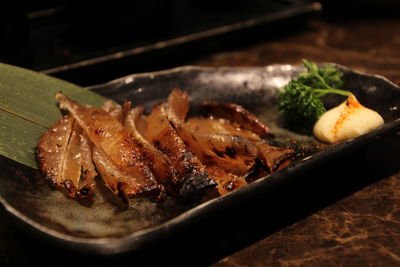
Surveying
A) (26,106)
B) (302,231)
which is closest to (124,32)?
(26,106)

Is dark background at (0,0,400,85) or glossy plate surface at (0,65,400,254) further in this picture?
dark background at (0,0,400,85)

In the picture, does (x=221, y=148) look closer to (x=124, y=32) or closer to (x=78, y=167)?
(x=78, y=167)

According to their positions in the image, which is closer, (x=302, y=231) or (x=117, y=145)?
(x=302, y=231)

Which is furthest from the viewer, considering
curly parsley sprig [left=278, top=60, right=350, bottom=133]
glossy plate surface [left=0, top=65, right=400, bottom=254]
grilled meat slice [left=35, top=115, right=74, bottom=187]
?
curly parsley sprig [left=278, top=60, right=350, bottom=133]

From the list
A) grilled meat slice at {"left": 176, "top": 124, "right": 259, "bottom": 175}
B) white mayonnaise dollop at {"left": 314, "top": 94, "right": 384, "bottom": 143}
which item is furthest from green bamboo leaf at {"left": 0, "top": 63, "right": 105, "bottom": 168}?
white mayonnaise dollop at {"left": 314, "top": 94, "right": 384, "bottom": 143}

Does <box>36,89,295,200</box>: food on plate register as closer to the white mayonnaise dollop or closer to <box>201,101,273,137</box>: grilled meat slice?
<box>201,101,273,137</box>: grilled meat slice

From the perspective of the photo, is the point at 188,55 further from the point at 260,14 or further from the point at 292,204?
the point at 292,204

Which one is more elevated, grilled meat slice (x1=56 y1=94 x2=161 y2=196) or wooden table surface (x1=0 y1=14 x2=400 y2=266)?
grilled meat slice (x1=56 y1=94 x2=161 y2=196)

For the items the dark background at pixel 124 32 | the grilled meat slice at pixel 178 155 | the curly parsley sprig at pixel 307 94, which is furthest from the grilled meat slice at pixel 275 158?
the dark background at pixel 124 32
